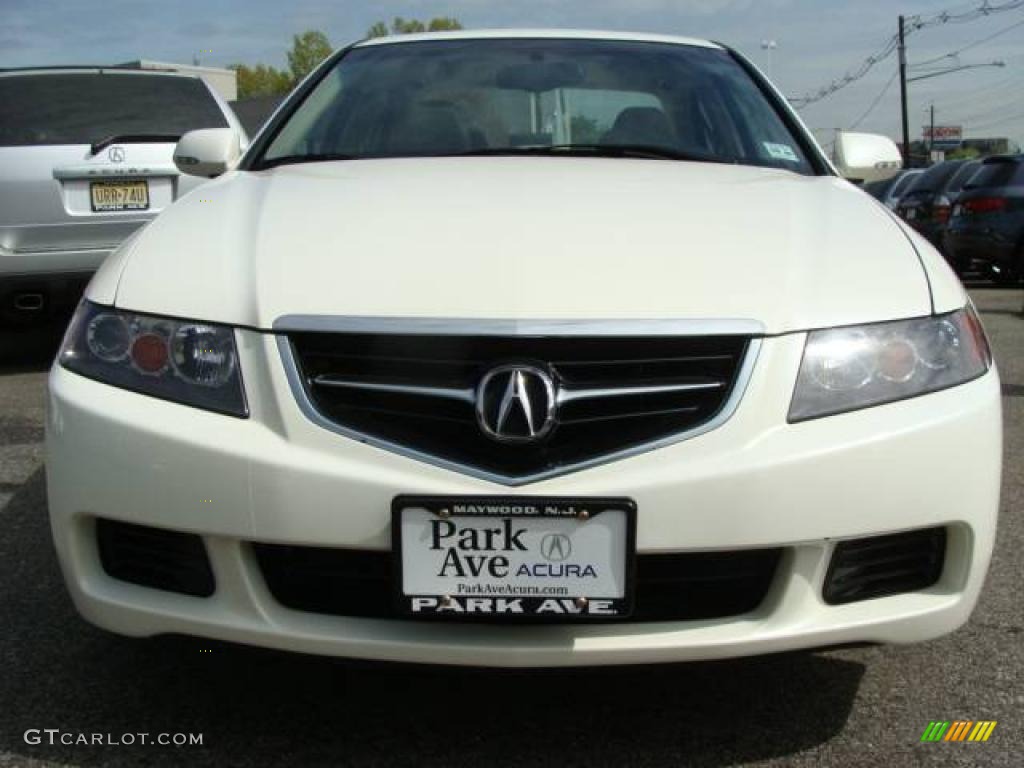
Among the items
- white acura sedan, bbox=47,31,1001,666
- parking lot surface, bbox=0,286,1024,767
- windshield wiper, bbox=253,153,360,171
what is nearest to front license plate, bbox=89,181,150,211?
windshield wiper, bbox=253,153,360,171

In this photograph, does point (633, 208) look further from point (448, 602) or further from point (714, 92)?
point (714, 92)

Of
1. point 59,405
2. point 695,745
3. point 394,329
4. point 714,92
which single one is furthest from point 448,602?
point 714,92

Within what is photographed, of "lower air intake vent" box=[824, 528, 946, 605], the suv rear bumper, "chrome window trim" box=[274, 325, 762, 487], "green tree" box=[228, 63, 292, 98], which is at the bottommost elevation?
"green tree" box=[228, 63, 292, 98]

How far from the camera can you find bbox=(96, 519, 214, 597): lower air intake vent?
2201mm

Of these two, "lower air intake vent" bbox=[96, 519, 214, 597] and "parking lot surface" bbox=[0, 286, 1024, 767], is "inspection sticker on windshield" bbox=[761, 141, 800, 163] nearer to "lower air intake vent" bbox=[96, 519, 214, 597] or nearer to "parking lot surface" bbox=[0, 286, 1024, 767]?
"parking lot surface" bbox=[0, 286, 1024, 767]

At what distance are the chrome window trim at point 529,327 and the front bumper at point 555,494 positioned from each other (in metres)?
0.11

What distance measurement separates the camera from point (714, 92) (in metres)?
3.66

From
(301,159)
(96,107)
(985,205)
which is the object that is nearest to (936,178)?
(985,205)

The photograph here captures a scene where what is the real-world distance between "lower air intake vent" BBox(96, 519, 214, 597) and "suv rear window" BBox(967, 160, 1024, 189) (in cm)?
1254

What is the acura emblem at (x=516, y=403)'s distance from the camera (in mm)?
2088

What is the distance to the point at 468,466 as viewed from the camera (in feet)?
6.86

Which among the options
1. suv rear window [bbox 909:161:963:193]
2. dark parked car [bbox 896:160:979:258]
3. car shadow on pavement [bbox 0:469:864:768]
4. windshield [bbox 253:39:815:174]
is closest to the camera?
car shadow on pavement [bbox 0:469:864:768]

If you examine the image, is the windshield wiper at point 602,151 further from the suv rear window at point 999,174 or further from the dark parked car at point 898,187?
the dark parked car at point 898,187

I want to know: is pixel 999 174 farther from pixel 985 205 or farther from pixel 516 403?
pixel 516 403
